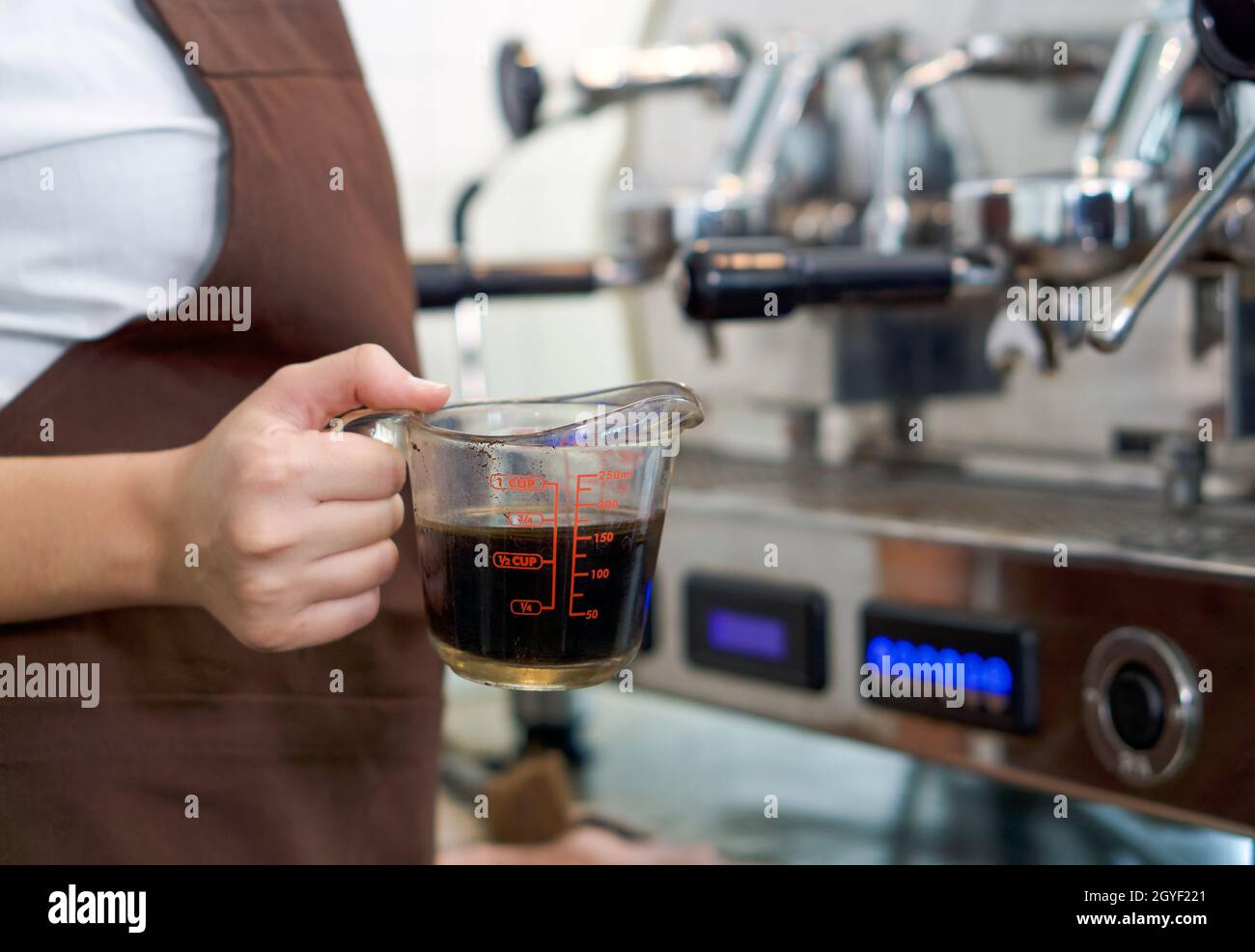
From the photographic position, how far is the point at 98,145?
488 millimetres

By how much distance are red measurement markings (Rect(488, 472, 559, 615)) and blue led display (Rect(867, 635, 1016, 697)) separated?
0.35 metres

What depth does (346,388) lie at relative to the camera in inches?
16.8

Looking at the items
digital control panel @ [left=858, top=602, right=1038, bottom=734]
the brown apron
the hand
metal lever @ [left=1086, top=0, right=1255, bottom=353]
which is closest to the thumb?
the hand

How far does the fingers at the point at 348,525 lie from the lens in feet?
1.38

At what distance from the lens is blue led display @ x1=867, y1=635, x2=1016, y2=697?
682 millimetres

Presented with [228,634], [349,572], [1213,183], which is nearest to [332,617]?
[349,572]

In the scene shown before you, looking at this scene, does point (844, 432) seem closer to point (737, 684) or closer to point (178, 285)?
point (737, 684)

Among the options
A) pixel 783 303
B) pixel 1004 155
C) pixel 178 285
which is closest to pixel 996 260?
pixel 783 303

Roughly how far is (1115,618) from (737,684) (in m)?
0.26

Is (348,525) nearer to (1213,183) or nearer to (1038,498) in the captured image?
(1213,183)

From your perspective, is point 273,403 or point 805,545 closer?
point 273,403

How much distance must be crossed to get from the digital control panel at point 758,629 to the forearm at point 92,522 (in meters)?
0.41

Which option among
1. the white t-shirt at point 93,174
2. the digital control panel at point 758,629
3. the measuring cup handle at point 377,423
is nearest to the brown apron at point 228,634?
the white t-shirt at point 93,174
